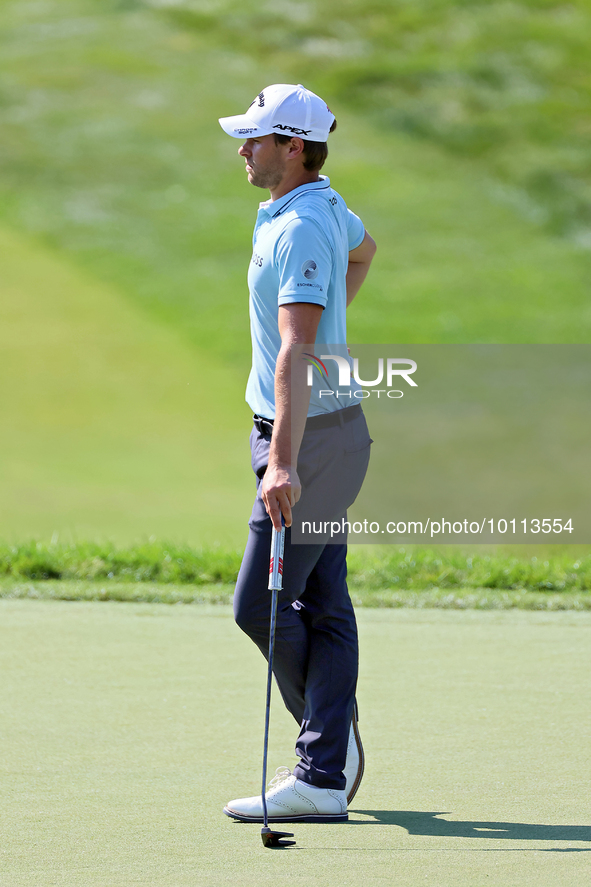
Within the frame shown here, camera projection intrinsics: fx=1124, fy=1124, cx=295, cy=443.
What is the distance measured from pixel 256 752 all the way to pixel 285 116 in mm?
1643

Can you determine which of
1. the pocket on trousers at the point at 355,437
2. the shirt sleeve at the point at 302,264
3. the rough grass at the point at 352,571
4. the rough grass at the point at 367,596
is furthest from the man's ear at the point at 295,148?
the rough grass at the point at 352,571

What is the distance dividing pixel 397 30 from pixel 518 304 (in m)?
3.79

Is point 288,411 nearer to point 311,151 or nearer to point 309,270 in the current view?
point 309,270

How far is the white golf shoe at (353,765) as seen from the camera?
8.77ft

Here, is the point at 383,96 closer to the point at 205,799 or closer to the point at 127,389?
the point at 127,389

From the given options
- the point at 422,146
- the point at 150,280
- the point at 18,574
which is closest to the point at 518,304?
the point at 422,146

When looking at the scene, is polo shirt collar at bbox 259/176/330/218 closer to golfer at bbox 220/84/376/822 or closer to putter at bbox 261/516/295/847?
golfer at bbox 220/84/376/822

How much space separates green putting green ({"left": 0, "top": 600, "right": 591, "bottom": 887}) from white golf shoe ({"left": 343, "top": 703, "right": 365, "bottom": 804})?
0.05 metres

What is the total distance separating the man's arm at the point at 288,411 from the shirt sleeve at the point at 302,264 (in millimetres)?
23

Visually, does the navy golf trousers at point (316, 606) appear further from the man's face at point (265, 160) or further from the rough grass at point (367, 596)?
the rough grass at point (367, 596)

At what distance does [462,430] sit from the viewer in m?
7.57

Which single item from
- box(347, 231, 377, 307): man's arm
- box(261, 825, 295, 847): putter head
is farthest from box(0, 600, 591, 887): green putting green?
box(347, 231, 377, 307): man's arm

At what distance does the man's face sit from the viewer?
2.60 meters

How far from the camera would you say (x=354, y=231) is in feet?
9.38
